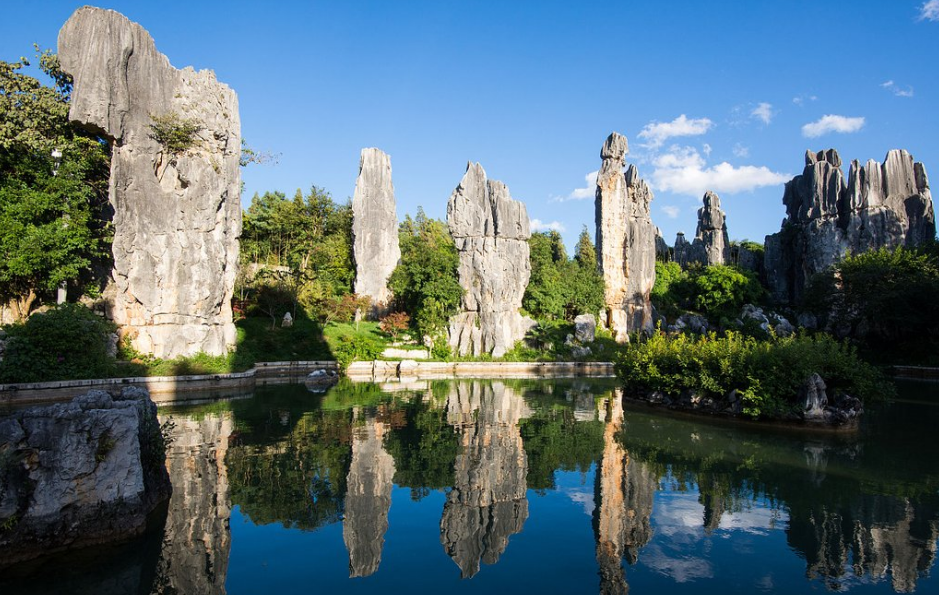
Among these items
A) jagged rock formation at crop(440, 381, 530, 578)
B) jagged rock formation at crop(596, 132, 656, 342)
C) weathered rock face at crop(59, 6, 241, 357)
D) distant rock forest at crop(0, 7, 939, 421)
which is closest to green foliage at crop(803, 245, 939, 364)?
distant rock forest at crop(0, 7, 939, 421)

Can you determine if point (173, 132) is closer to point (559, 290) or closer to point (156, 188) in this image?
point (156, 188)

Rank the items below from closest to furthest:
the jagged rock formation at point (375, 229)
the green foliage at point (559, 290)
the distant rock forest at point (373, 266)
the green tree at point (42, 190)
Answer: the distant rock forest at point (373, 266) < the green tree at point (42, 190) < the green foliage at point (559, 290) < the jagged rock formation at point (375, 229)

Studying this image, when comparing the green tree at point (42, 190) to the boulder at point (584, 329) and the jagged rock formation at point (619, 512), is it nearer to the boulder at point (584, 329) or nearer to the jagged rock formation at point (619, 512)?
the jagged rock formation at point (619, 512)

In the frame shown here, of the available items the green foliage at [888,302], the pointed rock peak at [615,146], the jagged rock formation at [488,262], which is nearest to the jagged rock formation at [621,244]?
the pointed rock peak at [615,146]

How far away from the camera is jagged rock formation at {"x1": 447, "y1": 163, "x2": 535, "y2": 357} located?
34312 mm

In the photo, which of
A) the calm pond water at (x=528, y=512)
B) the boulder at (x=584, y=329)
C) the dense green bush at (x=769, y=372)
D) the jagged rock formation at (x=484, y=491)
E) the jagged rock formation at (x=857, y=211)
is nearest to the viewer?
the calm pond water at (x=528, y=512)

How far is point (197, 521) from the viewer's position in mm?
7176

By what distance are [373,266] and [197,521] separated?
3631 centimetres

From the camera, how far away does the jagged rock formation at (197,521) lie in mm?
5727

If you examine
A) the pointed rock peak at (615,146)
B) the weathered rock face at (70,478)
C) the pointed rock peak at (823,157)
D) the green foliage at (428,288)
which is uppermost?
the pointed rock peak at (823,157)

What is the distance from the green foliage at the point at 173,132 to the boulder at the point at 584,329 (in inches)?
978

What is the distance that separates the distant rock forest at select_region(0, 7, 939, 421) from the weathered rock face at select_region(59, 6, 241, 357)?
0.09 meters

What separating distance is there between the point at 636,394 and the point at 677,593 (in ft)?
45.2

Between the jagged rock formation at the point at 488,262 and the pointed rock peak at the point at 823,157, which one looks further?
the pointed rock peak at the point at 823,157
